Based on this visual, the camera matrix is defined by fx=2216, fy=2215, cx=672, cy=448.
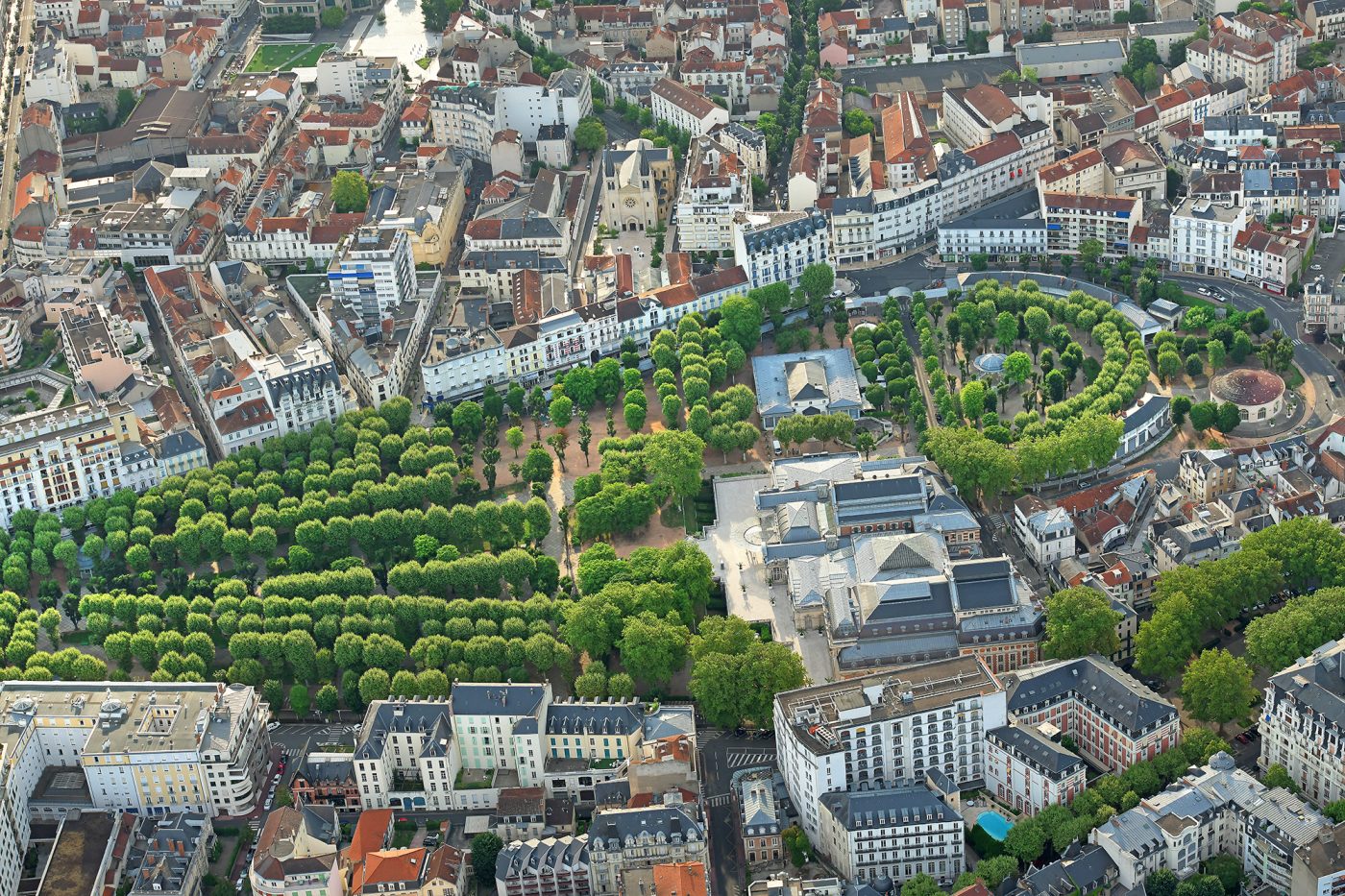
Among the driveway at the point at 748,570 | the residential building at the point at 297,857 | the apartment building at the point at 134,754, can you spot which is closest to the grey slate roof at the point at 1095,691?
the driveway at the point at 748,570

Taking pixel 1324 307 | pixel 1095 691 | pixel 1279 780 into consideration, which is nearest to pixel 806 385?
pixel 1324 307

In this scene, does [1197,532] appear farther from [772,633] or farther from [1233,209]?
[1233,209]

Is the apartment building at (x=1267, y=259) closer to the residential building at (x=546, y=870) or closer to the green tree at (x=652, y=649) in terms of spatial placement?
the green tree at (x=652, y=649)

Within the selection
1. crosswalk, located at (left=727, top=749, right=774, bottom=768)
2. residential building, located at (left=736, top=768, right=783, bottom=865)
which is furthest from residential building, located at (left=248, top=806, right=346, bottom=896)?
crosswalk, located at (left=727, top=749, right=774, bottom=768)

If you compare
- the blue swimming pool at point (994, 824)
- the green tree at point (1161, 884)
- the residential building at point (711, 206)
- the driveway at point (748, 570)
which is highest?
the residential building at point (711, 206)

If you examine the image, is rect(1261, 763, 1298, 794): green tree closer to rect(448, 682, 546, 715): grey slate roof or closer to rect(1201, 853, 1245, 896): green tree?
rect(1201, 853, 1245, 896): green tree
